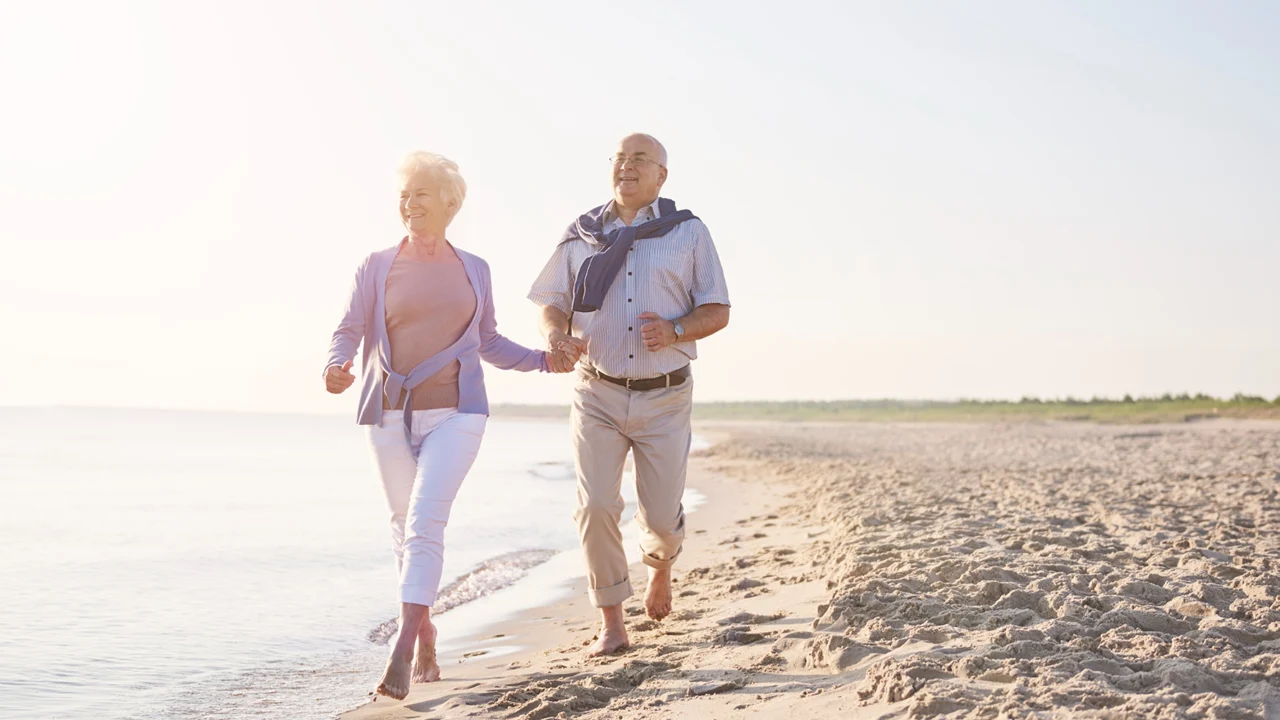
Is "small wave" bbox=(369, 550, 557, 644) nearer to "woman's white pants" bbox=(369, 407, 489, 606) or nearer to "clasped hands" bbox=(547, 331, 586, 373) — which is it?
"woman's white pants" bbox=(369, 407, 489, 606)

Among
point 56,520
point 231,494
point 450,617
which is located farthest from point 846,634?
point 231,494

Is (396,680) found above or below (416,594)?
below

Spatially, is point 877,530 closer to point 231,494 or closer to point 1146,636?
point 1146,636

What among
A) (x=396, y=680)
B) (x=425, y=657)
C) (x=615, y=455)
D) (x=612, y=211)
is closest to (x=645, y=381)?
(x=615, y=455)

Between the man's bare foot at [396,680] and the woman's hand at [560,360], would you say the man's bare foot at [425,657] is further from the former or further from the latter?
the woman's hand at [560,360]

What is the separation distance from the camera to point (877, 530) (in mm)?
6777

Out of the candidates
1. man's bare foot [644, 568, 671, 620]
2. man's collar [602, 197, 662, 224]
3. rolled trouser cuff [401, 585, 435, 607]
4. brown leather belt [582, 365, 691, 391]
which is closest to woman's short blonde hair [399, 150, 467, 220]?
man's collar [602, 197, 662, 224]

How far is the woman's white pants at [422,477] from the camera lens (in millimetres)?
3715

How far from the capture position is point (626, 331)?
4297 millimetres

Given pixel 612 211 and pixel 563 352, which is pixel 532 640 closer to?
pixel 563 352

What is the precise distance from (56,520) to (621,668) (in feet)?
28.9

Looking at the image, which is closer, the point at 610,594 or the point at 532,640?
the point at 610,594

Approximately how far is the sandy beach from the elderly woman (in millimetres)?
654

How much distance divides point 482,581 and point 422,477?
11.8 ft
